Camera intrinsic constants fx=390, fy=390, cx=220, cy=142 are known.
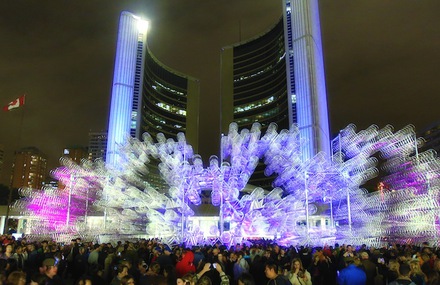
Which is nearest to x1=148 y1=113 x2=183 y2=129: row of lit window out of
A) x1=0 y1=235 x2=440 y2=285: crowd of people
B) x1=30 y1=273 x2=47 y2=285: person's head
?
x1=0 y1=235 x2=440 y2=285: crowd of people

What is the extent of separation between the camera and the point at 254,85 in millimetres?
111562

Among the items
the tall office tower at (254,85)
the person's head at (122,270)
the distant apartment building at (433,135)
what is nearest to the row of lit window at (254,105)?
the tall office tower at (254,85)

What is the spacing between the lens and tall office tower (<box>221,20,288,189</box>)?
10281 centimetres

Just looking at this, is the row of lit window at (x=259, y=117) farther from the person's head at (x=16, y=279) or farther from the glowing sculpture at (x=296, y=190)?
the person's head at (x=16, y=279)

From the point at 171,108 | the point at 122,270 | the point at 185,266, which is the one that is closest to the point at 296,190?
the point at 185,266

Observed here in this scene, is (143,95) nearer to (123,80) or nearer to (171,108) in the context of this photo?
(123,80)

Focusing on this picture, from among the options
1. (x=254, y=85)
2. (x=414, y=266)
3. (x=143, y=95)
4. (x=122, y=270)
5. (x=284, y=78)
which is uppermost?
(x=254, y=85)

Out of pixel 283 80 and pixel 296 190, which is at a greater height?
pixel 283 80

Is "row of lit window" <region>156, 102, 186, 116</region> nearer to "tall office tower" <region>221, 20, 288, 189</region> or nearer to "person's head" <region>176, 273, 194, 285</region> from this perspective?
"tall office tower" <region>221, 20, 288, 189</region>

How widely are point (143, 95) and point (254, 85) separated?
32.4 m

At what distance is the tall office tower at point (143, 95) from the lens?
7294 centimetres

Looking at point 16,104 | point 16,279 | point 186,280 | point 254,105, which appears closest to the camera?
point 16,279

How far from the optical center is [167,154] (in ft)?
90.2

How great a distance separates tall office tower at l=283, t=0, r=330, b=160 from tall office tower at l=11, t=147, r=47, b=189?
4437 inches
